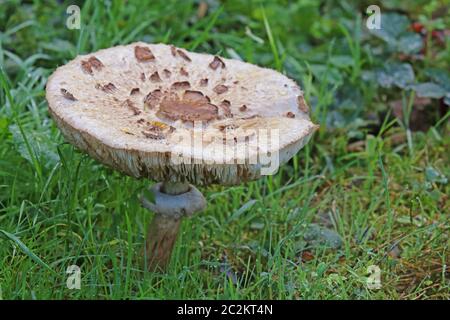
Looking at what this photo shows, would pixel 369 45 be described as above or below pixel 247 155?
below

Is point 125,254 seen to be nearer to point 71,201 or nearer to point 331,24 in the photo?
point 71,201

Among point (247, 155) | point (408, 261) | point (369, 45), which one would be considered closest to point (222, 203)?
point (408, 261)

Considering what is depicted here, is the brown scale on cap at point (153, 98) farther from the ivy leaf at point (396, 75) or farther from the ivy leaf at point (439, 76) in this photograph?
the ivy leaf at point (439, 76)

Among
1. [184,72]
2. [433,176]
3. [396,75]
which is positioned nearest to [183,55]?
[184,72]

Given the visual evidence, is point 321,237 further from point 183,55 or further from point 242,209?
point 183,55

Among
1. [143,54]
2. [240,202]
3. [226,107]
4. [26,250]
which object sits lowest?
[240,202]

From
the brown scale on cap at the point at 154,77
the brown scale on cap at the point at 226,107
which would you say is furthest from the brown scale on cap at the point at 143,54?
the brown scale on cap at the point at 226,107
